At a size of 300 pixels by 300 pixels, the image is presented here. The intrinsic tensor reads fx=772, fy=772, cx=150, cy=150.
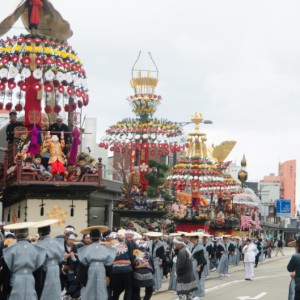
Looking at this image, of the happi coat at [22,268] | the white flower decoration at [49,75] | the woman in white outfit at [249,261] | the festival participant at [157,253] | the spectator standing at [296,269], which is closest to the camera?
the happi coat at [22,268]

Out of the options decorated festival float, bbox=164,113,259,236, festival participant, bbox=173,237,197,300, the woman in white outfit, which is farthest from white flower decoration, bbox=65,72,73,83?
decorated festival float, bbox=164,113,259,236

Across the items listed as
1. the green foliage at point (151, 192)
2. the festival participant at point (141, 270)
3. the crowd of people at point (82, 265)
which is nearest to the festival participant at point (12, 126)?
the crowd of people at point (82, 265)

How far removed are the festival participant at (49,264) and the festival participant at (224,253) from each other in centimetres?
2110

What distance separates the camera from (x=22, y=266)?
41.2 ft

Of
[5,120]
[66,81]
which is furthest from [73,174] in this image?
[5,120]

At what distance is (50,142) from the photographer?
25.9 meters

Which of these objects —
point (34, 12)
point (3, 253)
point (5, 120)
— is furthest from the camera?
point (5, 120)

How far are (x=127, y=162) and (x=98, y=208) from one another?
82.8 ft

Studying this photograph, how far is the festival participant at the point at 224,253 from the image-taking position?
34.1 m

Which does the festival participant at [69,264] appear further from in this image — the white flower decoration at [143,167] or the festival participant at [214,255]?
the white flower decoration at [143,167]

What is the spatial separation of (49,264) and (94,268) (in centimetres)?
115

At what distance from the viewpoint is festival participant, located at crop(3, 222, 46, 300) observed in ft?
41.0

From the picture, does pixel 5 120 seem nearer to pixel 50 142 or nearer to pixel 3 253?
pixel 50 142

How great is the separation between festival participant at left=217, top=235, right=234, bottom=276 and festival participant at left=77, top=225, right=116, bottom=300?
1998cm
